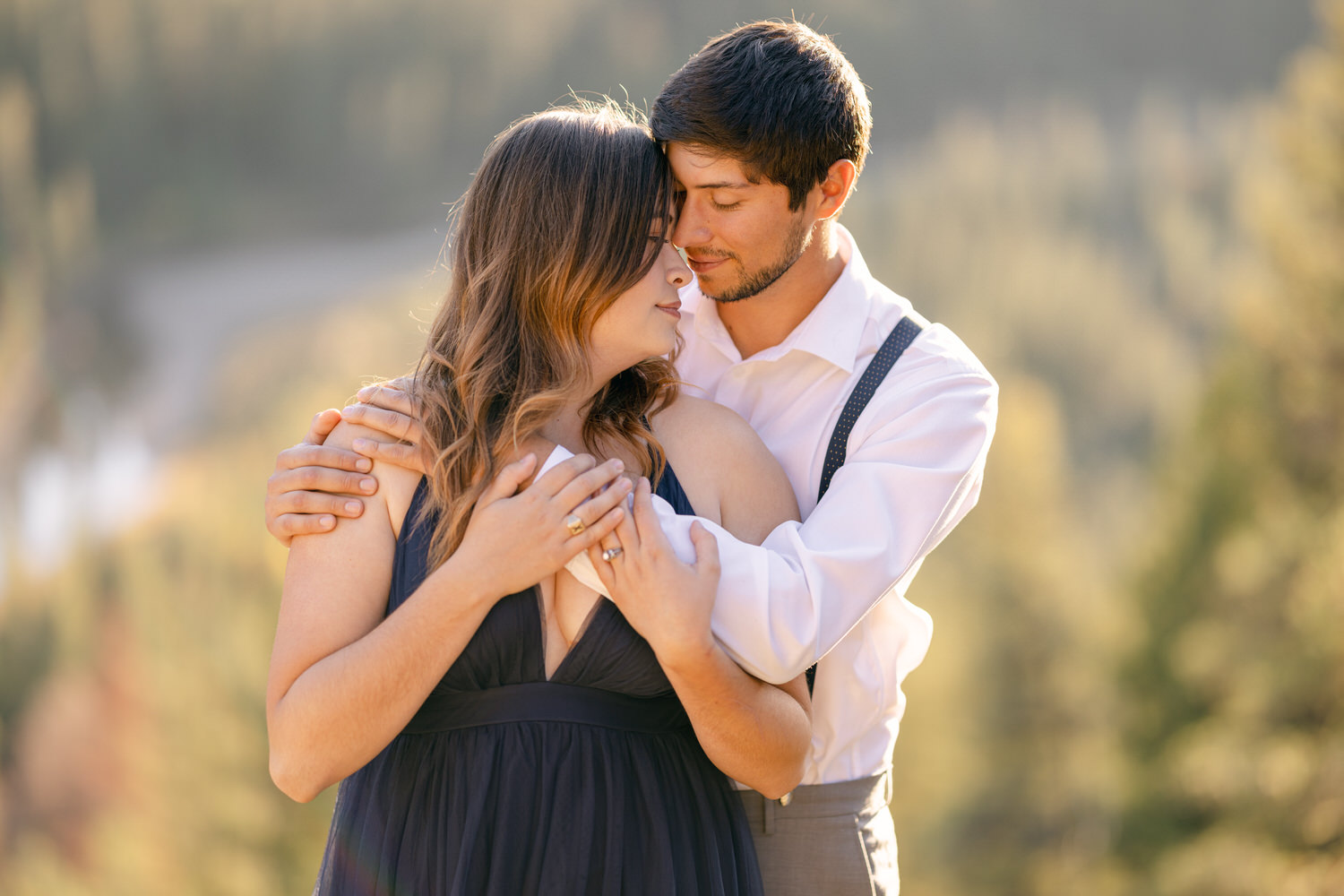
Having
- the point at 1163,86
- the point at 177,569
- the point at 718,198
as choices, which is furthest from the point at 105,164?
the point at 718,198

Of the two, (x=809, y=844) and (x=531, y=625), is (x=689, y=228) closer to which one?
(x=531, y=625)

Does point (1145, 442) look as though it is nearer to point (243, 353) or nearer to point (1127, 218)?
point (1127, 218)

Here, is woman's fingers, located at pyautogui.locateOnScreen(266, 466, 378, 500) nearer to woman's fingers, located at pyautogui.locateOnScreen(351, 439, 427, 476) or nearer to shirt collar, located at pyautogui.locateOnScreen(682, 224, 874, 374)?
woman's fingers, located at pyautogui.locateOnScreen(351, 439, 427, 476)

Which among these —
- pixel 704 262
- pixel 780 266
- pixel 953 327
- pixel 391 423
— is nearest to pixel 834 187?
pixel 780 266

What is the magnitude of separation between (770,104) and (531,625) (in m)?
1.37

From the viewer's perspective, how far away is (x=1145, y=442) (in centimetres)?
5341

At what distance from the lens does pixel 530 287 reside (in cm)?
229

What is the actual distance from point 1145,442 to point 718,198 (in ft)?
179

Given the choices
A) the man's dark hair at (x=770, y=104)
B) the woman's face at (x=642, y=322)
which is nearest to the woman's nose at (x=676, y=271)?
the woman's face at (x=642, y=322)

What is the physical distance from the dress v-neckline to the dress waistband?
0.08 ft

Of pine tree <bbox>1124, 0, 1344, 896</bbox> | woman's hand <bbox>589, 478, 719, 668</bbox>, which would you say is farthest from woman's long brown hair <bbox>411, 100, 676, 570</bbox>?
pine tree <bbox>1124, 0, 1344, 896</bbox>

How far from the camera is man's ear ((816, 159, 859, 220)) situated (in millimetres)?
2988

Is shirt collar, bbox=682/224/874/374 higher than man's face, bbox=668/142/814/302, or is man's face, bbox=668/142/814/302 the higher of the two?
man's face, bbox=668/142/814/302

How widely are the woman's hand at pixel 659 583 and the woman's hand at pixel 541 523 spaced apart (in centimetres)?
3
